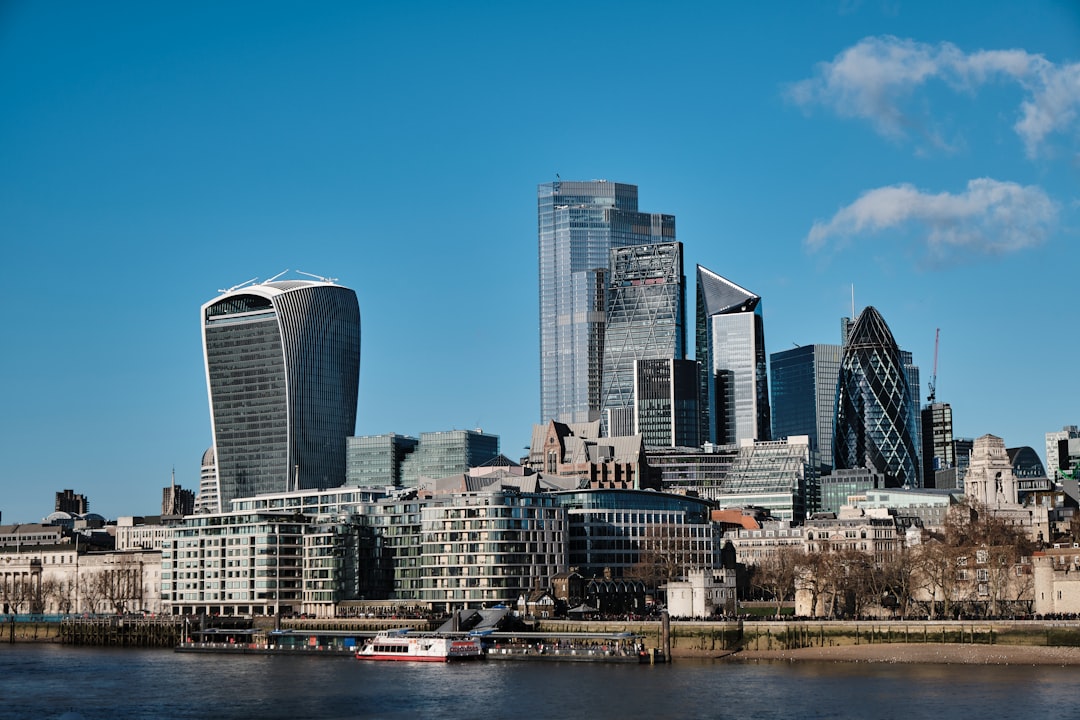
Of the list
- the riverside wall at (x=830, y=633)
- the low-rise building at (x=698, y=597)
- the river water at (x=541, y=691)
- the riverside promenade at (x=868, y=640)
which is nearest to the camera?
the river water at (x=541, y=691)

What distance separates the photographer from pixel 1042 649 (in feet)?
482

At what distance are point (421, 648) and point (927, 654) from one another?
52047 millimetres

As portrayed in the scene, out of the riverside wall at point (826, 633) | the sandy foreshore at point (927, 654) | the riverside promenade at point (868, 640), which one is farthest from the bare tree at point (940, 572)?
the sandy foreshore at point (927, 654)

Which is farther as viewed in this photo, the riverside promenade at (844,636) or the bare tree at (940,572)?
the bare tree at (940,572)

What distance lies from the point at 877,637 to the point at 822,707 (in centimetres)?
4276

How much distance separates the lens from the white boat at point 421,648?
167m

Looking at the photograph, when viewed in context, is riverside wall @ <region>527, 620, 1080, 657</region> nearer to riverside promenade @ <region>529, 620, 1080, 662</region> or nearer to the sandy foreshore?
riverside promenade @ <region>529, 620, 1080, 662</region>

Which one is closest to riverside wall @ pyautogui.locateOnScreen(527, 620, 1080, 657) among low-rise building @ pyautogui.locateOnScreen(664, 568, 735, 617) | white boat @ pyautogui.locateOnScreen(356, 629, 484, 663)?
low-rise building @ pyautogui.locateOnScreen(664, 568, 735, 617)

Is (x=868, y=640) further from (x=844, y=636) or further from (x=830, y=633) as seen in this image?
(x=830, y=633)

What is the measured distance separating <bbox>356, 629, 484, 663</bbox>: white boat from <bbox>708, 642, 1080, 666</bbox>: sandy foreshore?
2735 cm

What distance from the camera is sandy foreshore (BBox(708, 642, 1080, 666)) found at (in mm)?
145750

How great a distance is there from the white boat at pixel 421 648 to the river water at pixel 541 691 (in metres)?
3.79

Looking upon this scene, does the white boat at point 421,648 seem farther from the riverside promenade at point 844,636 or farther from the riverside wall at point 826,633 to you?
the riverside promenade at point 844,636

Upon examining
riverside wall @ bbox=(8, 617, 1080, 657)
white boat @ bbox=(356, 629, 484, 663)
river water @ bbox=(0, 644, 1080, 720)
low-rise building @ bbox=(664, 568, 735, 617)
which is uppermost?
low-rise building @ bbox=(664, 568, 735, 617)
